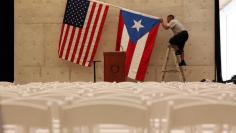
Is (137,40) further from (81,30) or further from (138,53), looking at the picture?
(81,30)

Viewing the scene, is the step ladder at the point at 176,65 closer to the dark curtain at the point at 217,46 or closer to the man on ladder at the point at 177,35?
the man on ladder at the point at 177,35

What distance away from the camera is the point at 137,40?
1116 cm

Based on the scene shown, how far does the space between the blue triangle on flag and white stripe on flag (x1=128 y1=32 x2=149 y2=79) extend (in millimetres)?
103

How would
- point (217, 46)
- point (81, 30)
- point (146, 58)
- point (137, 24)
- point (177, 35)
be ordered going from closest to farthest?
point (177, 35) < point (137, 24) < point (146, 58) < point (81, 30) < point (217, 46)

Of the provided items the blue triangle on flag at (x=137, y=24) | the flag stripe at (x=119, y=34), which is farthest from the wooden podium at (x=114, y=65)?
the flag stripe at (x=119, y=34)

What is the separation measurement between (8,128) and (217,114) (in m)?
0.88

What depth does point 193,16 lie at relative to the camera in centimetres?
1173

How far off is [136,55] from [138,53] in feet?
0.24

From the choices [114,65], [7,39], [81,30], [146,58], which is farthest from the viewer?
[7,39]

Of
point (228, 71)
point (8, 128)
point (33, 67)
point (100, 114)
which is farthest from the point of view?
point (228, 71)

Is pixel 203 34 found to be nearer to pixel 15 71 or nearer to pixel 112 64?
pixel 112 64

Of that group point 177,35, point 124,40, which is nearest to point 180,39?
point 177,35

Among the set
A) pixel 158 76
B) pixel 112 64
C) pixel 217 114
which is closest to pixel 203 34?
pixel 158 76

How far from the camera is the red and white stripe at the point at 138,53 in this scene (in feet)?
36.4
